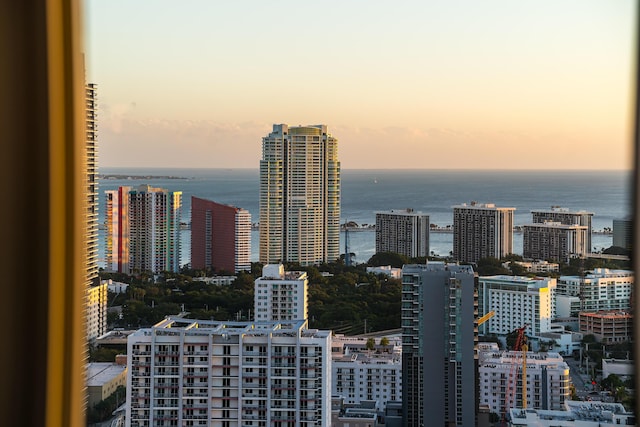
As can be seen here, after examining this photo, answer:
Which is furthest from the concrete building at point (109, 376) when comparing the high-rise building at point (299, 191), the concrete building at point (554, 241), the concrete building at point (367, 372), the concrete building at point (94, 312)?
the concrete building at point (554, 241)

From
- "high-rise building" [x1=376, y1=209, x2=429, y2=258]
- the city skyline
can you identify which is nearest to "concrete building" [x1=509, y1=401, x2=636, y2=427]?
the city skyline

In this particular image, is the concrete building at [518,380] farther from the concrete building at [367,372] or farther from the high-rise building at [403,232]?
the high-rise building at [403,232]

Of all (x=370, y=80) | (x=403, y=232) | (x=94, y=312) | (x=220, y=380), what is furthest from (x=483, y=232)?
(x=94, y=312)

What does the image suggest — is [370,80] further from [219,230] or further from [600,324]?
[219,230]

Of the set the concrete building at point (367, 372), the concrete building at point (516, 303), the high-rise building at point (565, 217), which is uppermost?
the high-rise building at point (565, 217)

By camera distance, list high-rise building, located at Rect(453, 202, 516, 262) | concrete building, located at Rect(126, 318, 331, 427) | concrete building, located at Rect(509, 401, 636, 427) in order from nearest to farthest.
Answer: concrete building, located at Rect(509, 401, 636, 427) < concrete building, located at Rect(126, 318, 331, 427) < high-rise building, located at Rect(453, 202, 516, 262)

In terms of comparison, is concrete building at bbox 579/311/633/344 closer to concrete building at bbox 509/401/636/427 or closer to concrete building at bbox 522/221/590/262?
concrete building at bbox 509/401/636/427
